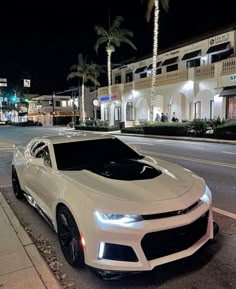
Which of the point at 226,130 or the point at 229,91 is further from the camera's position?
the point at 229,91

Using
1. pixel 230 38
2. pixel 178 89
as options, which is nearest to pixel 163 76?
pixel 178 89

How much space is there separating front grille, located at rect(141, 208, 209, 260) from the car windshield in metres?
1.72

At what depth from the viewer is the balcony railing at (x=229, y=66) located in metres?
25.4

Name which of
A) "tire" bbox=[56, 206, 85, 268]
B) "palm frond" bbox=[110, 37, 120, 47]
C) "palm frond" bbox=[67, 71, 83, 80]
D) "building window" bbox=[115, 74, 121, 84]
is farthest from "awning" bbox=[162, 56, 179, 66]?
"tire" bbox=[56, 206, 85, 268]

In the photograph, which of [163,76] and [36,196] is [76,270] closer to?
[36,196]

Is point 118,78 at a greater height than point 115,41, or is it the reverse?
point 115,41

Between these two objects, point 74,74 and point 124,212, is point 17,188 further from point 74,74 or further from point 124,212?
point 74,74

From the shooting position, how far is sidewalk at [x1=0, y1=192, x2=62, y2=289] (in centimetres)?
327

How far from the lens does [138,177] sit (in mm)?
3893

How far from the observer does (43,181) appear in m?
4.61

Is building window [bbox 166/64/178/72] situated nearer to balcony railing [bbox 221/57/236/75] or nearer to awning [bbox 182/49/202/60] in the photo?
awning [bbox 182/49/202/60]

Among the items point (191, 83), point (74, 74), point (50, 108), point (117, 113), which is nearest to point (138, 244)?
point (191, 83)

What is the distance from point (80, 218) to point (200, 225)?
1.33 m

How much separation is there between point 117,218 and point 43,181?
1878 millimetres
